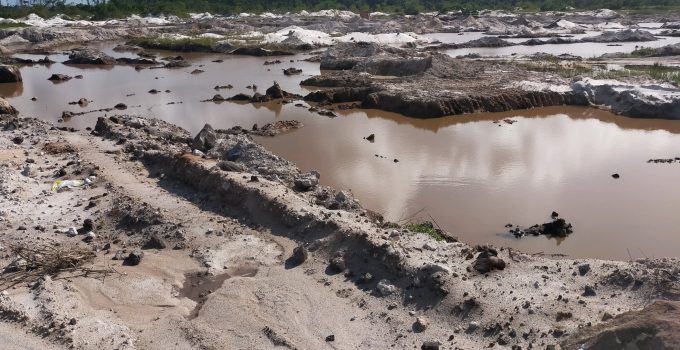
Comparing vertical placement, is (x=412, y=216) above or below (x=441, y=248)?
below

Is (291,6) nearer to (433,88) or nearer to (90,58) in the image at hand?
(90,58)

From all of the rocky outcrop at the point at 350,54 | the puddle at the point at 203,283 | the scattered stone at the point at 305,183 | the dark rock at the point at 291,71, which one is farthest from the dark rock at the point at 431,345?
the dark rock at the point at 291,71

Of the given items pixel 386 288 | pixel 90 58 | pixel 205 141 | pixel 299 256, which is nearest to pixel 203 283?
pixel 299 256

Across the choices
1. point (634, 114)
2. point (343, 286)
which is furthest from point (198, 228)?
point (634, 114)

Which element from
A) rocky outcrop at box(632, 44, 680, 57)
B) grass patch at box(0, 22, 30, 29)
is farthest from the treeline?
rocky outcrop at box(632, 44, 680, 57)

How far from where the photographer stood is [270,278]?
274 inches

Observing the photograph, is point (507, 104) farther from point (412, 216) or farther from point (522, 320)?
point (522, 320)

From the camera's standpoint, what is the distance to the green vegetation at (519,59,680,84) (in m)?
22.6

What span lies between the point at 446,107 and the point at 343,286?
508 inches

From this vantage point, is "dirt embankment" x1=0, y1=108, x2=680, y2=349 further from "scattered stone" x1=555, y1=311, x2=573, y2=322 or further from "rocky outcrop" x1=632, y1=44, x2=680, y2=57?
"rocky outcrop" x1=632, y1=44, x2=680, y2=57

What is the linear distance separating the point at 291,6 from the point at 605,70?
69.2m

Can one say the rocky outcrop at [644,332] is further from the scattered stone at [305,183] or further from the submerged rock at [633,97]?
the submerged rock at [633,97]

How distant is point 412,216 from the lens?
9883mm

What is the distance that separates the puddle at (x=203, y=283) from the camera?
21.7 ft
